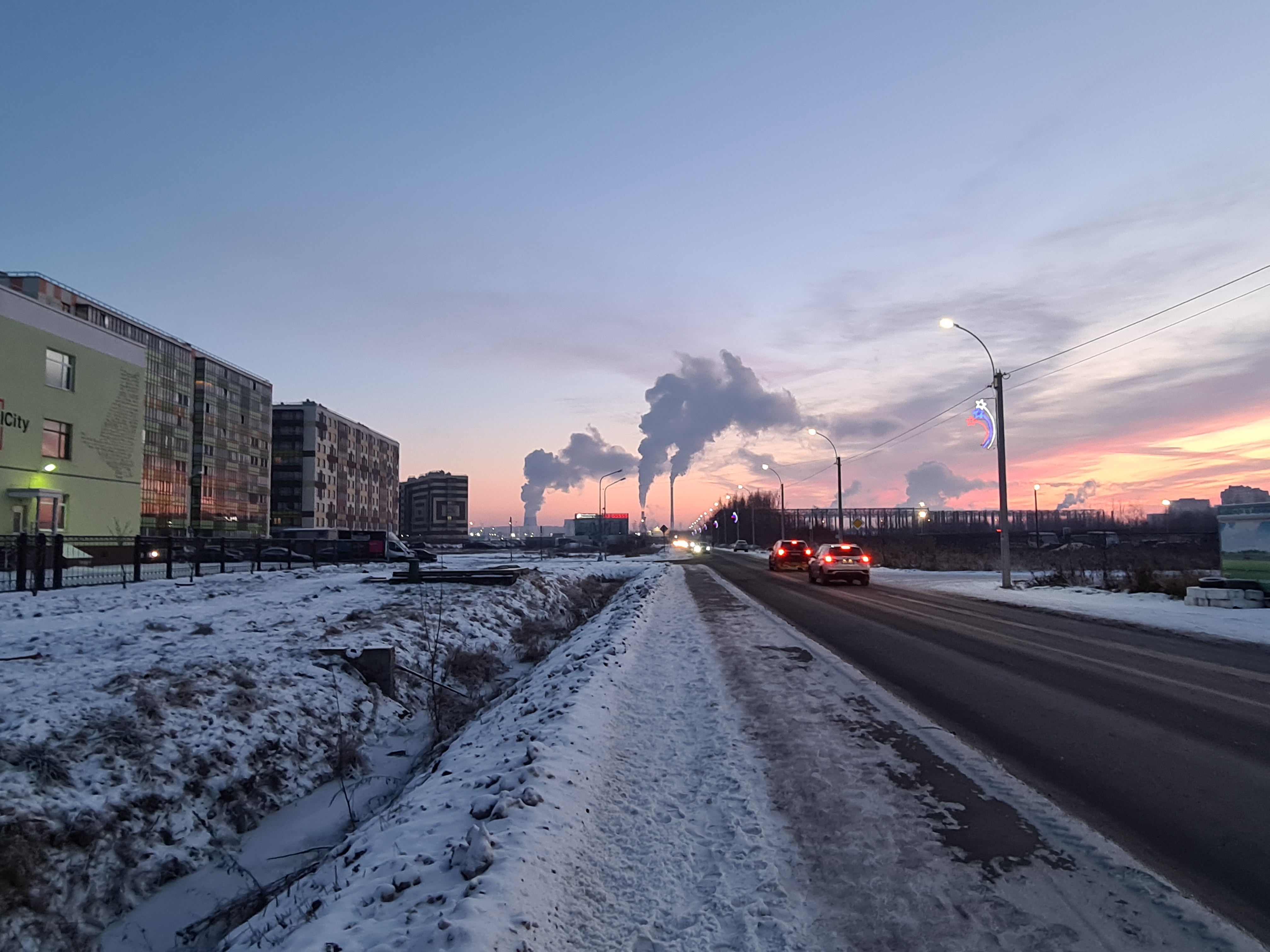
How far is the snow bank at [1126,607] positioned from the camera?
15.2m

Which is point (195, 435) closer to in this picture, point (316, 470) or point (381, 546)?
point (316, 470)

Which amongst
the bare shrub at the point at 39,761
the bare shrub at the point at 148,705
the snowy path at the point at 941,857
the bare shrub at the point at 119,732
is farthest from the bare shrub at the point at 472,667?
the snowy path at the point at 941,857

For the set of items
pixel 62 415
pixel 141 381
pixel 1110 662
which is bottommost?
pixel 1110 662

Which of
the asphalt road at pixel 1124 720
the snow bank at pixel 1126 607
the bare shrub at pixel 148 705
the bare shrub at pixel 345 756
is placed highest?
the bare shrub at pixel 148 705

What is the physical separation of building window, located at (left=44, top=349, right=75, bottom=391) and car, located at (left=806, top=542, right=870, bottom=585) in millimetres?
35726

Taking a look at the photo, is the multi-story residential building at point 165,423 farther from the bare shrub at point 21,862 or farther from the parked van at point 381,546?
the bare shrub at point 21,862

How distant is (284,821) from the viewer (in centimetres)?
741

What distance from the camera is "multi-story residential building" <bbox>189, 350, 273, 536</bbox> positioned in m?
79.0

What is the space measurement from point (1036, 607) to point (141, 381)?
4423cm

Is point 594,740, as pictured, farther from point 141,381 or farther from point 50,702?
point 141,381

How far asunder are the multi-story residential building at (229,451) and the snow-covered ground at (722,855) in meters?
79.0

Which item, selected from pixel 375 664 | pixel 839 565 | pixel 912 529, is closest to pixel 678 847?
pixel 375 664

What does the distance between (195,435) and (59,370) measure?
4815 cm

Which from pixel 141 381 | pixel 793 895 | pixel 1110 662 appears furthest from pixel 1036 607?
pixel 141 381
